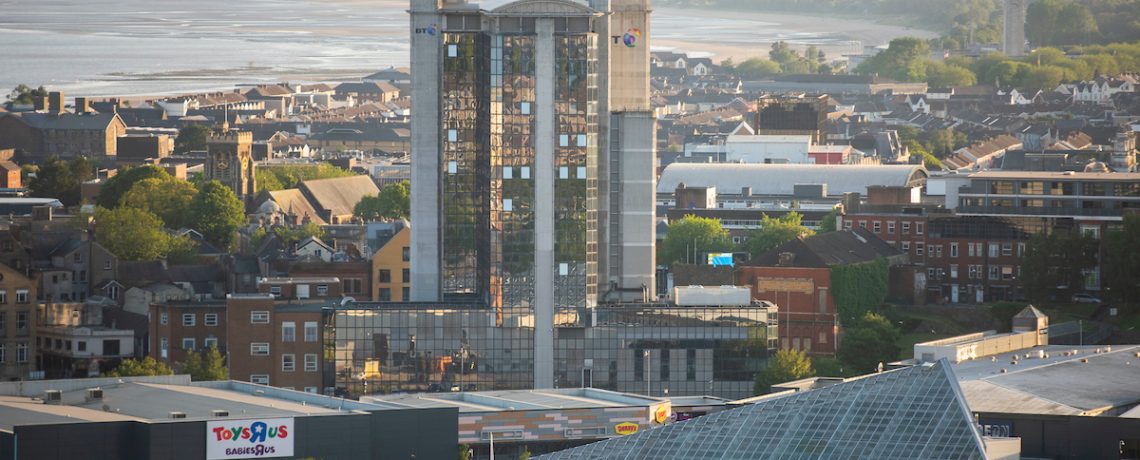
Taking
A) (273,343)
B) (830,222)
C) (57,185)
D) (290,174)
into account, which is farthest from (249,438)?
(290,174)

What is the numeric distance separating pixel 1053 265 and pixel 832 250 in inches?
357

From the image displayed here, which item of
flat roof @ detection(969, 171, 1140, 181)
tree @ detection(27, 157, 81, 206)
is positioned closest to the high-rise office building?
flat roof @ detection(969, 171, 1140, 181)

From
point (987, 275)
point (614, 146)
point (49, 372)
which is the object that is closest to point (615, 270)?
point (614, 146)

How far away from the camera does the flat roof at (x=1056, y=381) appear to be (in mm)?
80562

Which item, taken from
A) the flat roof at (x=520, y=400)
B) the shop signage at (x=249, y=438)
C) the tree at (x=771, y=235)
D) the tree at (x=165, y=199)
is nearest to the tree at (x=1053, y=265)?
the tree at (x=771, y=235)

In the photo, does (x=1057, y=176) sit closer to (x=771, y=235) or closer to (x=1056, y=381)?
(x=771, y=235)

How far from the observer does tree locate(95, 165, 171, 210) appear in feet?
507

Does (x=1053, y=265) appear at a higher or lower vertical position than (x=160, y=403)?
higher

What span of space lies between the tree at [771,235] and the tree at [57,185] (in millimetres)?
43881

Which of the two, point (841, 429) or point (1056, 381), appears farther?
point (1056, 381)

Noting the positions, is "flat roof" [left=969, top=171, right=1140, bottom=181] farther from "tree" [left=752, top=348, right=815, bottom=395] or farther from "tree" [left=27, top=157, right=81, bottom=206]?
"tree" [left=27, top=157, right=81, bottom=206]

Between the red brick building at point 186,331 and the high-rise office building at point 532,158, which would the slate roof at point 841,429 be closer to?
the high-rise office building at point 532,158

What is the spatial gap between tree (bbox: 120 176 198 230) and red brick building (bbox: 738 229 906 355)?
121 feet

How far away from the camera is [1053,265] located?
121 metres
